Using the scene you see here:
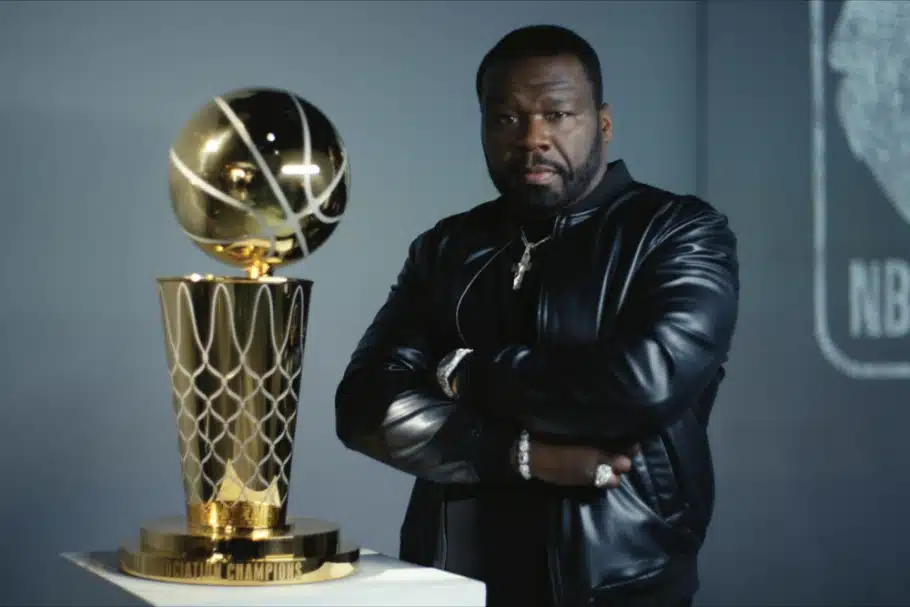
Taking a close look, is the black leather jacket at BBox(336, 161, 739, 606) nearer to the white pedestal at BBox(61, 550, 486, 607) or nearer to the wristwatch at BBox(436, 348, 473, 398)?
the wristwatch at BBox(436, 348, 473, 398)

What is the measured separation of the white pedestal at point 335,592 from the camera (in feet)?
5.31

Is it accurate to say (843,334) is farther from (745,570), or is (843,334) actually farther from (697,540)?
(697,540)

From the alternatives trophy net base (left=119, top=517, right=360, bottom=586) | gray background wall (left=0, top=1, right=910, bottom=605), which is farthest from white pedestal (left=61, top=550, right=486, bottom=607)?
gray background wall (left=0, top=1, right=910, bottom=605)

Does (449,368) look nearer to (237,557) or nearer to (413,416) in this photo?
(413,416)

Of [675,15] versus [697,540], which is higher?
[675,15]

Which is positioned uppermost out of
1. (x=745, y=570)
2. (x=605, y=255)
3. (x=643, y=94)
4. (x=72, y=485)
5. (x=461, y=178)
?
(x=643, y=94)

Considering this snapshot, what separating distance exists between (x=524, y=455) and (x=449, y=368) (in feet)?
0.60

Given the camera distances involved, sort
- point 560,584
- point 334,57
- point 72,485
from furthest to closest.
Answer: point 334,57, point 72,485, point 560,584

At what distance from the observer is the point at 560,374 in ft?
6.95

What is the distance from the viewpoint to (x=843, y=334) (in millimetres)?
3711

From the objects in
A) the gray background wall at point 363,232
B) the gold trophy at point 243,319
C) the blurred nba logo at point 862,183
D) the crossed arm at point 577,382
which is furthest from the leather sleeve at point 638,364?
the blurred nba logo at point 862,183

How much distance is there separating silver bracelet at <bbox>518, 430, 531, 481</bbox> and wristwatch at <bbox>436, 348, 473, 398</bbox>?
0.14m

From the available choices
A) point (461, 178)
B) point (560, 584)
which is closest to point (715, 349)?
point (560, 584)

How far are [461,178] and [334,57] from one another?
1.40ft
